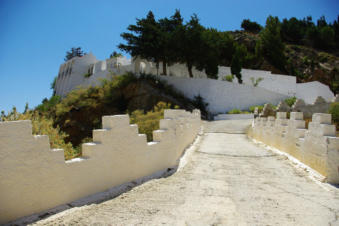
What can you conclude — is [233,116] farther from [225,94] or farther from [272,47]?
[272,47]

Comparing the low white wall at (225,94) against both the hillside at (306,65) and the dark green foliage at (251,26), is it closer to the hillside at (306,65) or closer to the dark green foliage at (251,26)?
the hillside at (306,65)

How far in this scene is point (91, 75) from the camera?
129ft

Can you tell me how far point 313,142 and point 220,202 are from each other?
3268mm

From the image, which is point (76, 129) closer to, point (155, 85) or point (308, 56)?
point (155, 85)

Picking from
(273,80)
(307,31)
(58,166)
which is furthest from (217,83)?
(307,31)

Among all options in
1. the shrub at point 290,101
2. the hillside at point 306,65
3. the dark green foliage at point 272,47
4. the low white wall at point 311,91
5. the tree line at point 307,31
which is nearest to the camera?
→ the shrub at point 290,101

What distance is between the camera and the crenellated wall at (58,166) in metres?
2.83

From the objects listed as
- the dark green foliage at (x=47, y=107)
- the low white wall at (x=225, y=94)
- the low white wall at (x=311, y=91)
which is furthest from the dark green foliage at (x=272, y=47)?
the dark green foliage at (x=47, y=107)

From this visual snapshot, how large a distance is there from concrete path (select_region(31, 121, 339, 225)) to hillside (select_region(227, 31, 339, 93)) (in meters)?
36.3

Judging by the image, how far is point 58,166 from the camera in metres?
3.35

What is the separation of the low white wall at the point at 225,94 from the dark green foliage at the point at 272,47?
1246 centimetres

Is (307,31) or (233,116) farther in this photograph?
(307,31)

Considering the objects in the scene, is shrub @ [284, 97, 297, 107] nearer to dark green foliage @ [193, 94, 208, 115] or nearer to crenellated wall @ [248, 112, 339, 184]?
dark green foliage @ [193, 94, 208, 115]

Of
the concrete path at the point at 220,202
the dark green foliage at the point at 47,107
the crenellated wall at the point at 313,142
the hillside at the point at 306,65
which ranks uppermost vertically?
the hillside at the point at 306,65
